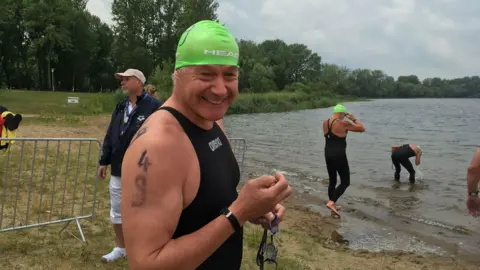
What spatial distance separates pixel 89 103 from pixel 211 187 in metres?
31.6

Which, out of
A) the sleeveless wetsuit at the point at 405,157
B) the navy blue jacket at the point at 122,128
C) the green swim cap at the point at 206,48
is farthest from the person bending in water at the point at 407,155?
the green swim cap at the point at 206,48

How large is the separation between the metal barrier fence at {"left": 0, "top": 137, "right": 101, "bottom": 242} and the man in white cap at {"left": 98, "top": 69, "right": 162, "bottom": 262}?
30.7 inches

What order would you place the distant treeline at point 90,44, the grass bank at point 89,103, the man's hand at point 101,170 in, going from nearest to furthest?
the man's hand at point 101,170
the grass bank at point 89,103
the distant treeline at point 90,44

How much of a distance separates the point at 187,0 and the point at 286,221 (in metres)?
63.9

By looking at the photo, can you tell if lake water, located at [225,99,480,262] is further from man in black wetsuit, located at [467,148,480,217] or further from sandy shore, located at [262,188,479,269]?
man in black wetsuit, located at [467,148,480,217]

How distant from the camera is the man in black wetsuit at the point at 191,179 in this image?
54.7 inches

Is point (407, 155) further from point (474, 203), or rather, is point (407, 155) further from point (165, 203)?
point (165, 203)

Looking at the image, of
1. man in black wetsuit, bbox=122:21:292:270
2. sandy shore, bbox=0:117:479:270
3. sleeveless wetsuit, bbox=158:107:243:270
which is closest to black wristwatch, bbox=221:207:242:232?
man in black wetsuit, bbox=122:21:292:270

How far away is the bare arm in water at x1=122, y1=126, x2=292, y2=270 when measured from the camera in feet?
4.50

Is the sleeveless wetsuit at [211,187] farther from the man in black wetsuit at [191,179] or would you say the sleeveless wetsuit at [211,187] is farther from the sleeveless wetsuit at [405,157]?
the sleeveless wetsuit at [405,157]

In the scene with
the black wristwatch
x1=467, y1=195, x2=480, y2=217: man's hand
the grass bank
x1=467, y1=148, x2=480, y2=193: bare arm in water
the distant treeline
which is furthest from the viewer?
the distant treeline

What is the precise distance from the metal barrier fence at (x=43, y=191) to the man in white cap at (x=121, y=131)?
0.78 metres

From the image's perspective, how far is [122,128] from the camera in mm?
4727

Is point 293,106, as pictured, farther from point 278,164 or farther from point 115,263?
point 115,263
